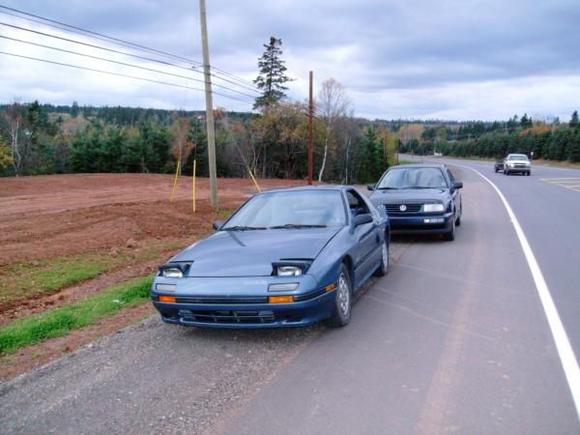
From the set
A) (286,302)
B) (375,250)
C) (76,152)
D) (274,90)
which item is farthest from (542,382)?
(274,90)

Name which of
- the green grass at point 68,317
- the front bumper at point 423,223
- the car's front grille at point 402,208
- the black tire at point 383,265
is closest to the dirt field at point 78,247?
the green grass at point 68,317

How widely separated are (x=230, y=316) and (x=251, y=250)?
775mm

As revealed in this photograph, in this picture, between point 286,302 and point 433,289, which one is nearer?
point 286,302

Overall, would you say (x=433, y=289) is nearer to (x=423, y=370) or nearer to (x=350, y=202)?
(x=350, y=202)

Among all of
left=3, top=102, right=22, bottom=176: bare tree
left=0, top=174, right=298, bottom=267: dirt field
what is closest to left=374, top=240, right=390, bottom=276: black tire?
left=0, top=174, right=298, bottom=267: dirt field

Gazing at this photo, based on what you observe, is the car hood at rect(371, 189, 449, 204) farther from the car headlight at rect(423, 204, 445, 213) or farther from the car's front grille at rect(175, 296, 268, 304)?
the car's front grille at rect(175, 296, 268, 304)

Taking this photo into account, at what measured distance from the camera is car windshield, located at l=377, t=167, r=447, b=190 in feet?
38.2

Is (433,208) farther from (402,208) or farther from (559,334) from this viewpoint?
(559,334)

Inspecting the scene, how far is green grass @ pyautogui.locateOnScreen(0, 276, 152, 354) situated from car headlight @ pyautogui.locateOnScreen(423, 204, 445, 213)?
550cm

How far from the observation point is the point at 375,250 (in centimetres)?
705

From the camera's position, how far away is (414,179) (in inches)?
465

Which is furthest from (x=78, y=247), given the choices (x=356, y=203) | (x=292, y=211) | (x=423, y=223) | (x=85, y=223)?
(x=423, y=223)

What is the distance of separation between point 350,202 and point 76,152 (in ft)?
162

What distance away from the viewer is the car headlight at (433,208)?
10.4m
